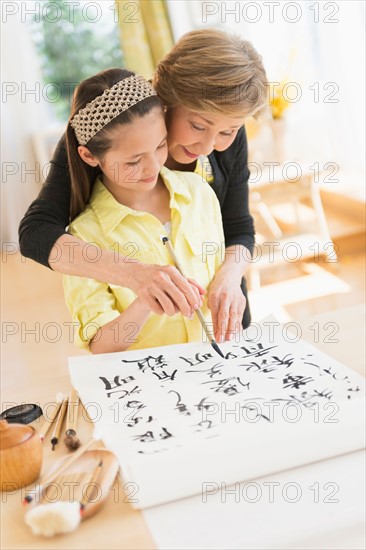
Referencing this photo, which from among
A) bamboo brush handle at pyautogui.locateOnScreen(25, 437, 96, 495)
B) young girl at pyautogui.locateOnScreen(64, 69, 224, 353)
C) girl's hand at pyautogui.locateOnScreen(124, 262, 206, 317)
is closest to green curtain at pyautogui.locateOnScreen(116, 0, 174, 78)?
young girl at pyautogui.locateOnScreen(64, 69, 224, 353)

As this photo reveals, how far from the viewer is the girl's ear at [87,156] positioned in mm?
1369

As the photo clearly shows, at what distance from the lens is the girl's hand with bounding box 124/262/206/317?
120 centimetres

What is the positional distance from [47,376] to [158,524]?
589mm

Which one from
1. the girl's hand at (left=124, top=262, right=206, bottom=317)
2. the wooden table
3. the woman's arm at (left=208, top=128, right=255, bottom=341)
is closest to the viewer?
the wooden table

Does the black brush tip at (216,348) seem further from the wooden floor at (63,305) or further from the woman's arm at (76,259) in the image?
the wooden floor at (63,305)

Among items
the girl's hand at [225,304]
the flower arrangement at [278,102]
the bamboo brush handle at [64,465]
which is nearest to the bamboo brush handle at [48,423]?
the bamboo brush handle at [64,465]

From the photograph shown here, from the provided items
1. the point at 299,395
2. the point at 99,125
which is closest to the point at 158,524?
the point at 299,395

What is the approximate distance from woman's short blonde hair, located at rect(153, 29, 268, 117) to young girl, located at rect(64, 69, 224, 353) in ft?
0.20

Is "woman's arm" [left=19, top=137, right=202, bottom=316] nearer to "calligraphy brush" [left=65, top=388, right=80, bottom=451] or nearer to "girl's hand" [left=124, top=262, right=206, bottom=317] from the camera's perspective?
"girl's hand" [left=124, top=262, right=206, bottom=317]

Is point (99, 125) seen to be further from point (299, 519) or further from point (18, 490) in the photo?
point (299, 519)

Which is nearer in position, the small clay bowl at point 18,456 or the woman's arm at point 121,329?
the small clay bowl at point 18,456

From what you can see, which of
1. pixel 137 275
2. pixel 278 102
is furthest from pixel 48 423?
pixel 278 102

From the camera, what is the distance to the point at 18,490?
3.08 feet

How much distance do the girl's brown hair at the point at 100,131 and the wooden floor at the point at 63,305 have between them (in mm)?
1395
